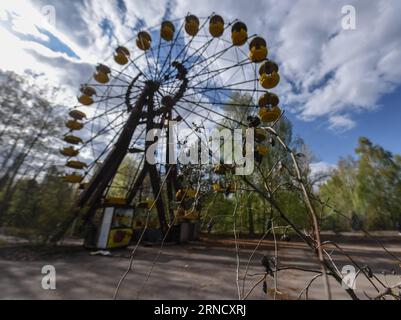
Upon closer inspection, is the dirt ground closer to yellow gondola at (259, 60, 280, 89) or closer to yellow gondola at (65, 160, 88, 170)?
yellow gondola at (65, 160, 88, 170)

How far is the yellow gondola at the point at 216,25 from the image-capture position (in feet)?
30.1

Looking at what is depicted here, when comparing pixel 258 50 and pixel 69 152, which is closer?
pixel 258 50

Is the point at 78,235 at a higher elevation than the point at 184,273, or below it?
higher

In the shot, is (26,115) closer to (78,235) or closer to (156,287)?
(78,235)

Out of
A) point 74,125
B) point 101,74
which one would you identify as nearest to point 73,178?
point 74,125

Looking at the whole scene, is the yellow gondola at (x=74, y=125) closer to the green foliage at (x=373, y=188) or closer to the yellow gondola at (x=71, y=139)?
the yellow gondola at (x=71, y=139)

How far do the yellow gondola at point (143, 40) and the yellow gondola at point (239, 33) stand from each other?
4.03m

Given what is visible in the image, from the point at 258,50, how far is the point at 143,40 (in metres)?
5.42

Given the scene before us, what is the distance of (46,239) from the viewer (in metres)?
7.59

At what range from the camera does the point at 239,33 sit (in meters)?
9.38

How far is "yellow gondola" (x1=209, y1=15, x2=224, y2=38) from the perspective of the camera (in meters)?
9.16

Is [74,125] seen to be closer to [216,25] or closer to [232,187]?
[216,25]
